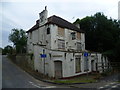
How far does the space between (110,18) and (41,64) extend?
27.9m

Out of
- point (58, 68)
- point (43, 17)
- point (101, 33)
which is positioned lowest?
point (58, 68)

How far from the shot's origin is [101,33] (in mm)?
34969

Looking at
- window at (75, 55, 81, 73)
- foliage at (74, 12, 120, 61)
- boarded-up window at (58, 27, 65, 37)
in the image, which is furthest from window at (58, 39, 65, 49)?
foliage at (74, 12, 120, 61)

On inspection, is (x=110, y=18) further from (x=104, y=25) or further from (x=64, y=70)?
(x=64, y=70)

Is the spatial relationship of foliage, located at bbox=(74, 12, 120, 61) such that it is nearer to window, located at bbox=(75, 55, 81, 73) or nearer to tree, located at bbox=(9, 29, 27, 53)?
window, located at bbox=(75, 55, 81, 73)

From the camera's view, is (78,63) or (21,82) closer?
(21,82)

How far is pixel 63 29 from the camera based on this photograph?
25547 mm

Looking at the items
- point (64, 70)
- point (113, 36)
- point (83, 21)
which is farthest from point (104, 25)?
point (64, 70)

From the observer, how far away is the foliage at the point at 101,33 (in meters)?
34.5

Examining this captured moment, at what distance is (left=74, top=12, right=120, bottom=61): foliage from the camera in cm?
3452

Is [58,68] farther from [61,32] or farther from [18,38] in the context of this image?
[18,38]

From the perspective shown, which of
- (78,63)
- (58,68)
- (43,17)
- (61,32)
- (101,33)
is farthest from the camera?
(101,33)

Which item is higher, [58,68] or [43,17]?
[43,17]

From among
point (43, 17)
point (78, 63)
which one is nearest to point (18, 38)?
point (43, 17)
